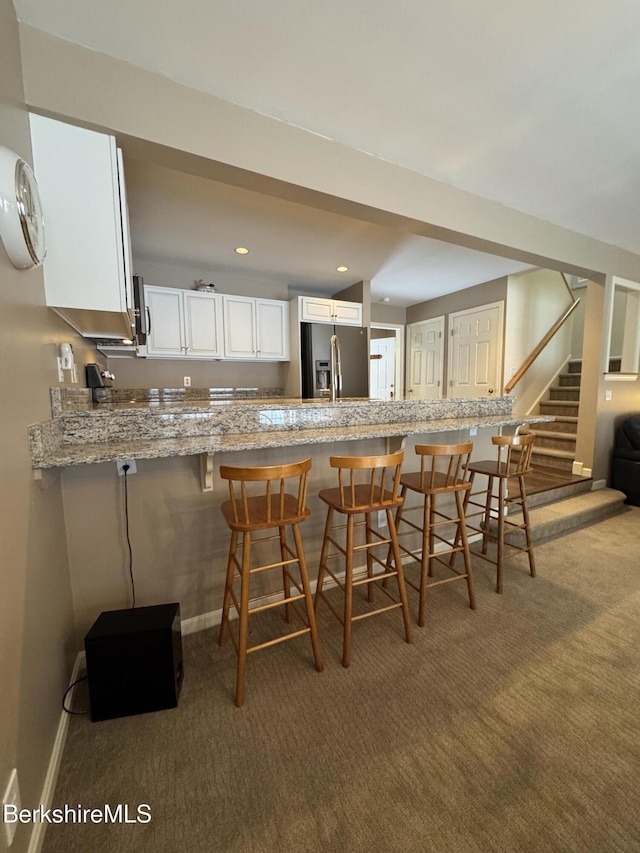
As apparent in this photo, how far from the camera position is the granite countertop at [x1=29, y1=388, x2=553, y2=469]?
1.31 meters

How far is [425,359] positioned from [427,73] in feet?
14.7

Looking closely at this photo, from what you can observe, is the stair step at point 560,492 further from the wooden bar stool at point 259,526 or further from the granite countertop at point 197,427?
the wooden bar stool at point 259,526

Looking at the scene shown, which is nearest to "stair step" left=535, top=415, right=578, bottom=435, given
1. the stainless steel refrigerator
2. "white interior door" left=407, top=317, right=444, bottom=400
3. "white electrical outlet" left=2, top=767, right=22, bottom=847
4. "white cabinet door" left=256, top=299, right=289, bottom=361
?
"white interior door" left=407, top=317, right=444, bottom=400

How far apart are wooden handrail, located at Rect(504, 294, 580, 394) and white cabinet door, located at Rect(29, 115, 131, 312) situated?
176 inches

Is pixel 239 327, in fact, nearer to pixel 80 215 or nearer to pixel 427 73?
pixel 80 215

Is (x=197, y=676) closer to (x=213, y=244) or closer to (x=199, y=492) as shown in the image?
(x=199, y=492)

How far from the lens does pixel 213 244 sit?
3.22m

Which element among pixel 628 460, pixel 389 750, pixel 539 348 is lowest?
pixel 389 750

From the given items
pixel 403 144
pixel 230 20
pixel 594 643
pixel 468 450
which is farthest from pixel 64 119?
pixel 594 643

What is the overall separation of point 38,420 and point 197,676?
1.29 metres

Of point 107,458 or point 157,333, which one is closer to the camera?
point 107,458

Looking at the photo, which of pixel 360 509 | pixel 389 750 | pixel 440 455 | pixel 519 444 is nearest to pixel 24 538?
pixel 360 509

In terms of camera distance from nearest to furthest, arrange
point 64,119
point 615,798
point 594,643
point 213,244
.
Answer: point 615,798
point 64,119
point 594,643
point 213,244

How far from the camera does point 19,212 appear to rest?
0.96 m
